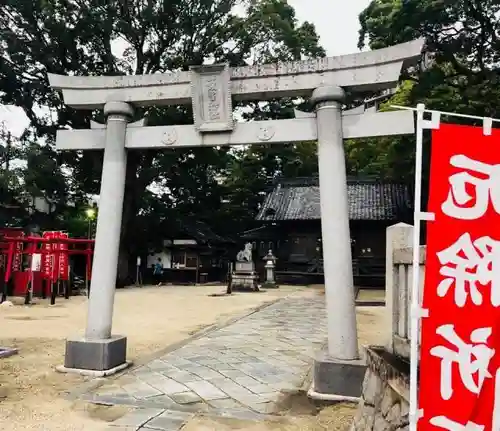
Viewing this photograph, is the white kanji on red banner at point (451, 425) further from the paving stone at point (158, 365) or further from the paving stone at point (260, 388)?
the paving stone at point (158, 365)

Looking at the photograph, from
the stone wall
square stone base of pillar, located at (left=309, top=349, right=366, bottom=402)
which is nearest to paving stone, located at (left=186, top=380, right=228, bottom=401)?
square stone base of pillar, located at (left=309, top=349, right=366, bottom=402)

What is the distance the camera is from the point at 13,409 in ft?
15.5

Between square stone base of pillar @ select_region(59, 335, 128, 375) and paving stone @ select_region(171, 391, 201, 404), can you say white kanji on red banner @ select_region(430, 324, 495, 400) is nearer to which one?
paving stone @ select_region(171, 391, 201, 404)

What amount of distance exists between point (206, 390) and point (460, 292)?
3.84 meters

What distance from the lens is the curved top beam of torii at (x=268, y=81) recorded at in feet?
18.6

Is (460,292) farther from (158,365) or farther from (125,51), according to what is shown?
(125,51)

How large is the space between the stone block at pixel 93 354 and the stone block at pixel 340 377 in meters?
2.77

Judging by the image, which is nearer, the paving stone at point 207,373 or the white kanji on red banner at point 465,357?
the white kanji on red banner at point 465,357

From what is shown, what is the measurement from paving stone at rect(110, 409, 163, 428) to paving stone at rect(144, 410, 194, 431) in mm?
70

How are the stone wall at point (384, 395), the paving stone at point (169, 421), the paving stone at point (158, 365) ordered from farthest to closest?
the paving stone at point (158, 365) < the paving stone at point (169, 421) < the stone wall at point (384, 395)

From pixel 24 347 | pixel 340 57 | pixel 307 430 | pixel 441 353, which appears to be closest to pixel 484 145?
pixel 441 353

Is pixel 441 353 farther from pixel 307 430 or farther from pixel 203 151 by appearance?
pixel 203 151

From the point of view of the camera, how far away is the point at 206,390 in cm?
543

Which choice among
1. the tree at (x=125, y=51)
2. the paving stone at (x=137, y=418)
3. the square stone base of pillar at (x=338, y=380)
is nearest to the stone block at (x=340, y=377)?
the square stone base of pillar at (x=338, y=380)
